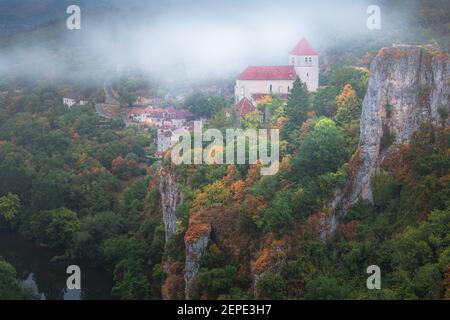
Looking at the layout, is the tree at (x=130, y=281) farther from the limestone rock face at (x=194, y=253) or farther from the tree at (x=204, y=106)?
the tree at (x=204, y=106)

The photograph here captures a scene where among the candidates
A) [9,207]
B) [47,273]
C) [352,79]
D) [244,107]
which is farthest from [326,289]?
[9,207]

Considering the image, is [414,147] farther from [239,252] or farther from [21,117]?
[21,117]

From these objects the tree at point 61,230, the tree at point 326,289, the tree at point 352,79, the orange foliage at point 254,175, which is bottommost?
the tree at point 61,230

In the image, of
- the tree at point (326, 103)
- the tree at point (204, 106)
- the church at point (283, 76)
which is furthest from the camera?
the tree at point (204, 106)

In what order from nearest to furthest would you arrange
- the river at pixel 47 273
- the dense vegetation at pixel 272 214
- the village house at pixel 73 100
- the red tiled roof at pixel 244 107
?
the dense vegetation at pixel 272 214
the river at pixel 47 273
the red tiled roof at pixel 244 107
the village house at pixel 73 100

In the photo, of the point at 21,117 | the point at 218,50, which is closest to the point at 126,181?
the point at 21,117

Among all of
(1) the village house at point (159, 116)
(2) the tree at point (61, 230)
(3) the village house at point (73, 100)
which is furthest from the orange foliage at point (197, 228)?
(3) the village house at point (73, 100)
